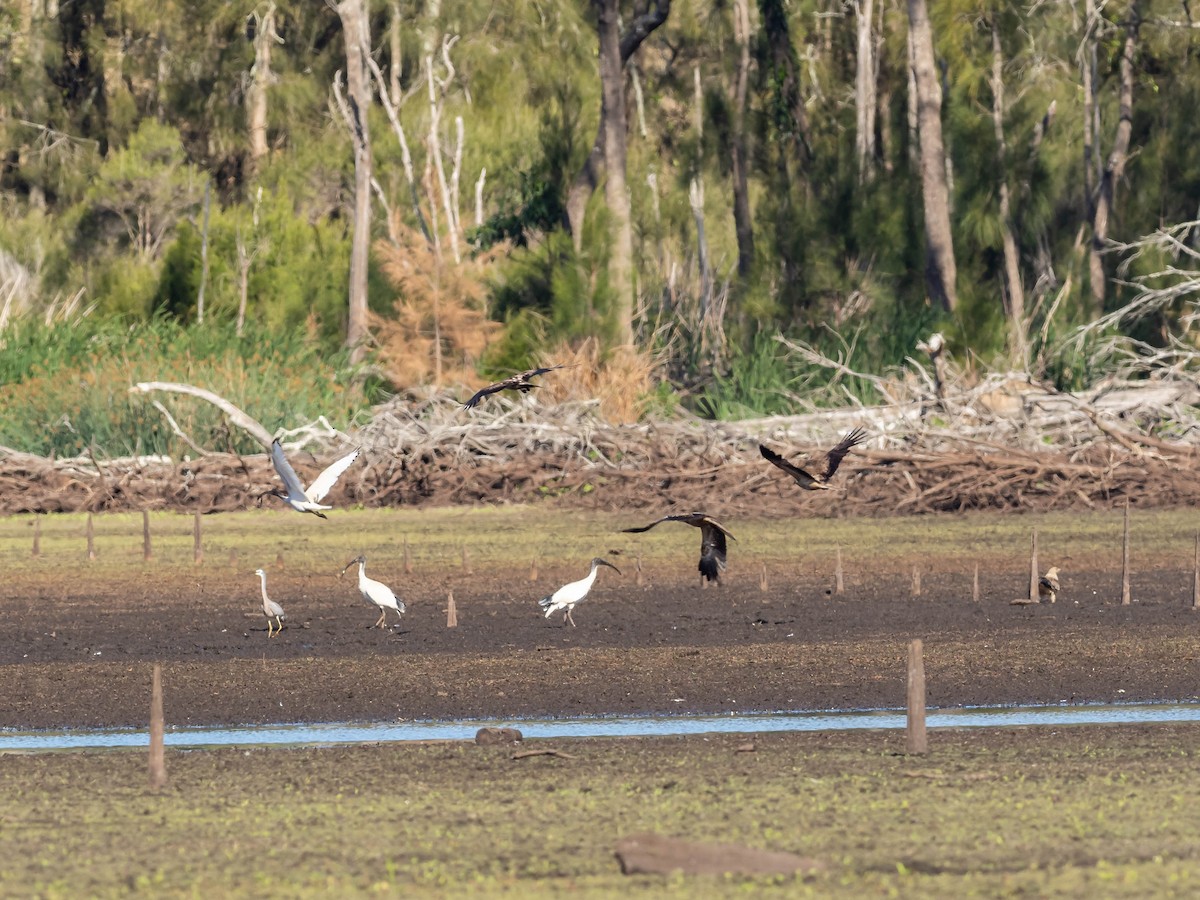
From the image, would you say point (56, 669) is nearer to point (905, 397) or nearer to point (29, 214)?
point (905, 397)

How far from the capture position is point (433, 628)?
14.7 m

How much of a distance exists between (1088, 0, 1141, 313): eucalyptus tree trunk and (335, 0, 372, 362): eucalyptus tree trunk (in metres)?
11.6

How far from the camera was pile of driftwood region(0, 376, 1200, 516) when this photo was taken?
22.2m

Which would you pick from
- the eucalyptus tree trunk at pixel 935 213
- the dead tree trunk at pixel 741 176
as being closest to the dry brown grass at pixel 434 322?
the dead tree trunk at pixel 741 176

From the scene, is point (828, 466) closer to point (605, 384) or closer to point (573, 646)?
point (573, 646)

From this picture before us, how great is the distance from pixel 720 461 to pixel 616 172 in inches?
390

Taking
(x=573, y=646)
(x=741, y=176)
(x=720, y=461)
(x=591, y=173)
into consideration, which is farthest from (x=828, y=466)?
(x=741, y=176)

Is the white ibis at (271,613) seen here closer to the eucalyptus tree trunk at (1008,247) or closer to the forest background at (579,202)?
the forest background at (579,202)

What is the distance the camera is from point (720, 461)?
75.0 ft

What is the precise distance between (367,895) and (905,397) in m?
18.5

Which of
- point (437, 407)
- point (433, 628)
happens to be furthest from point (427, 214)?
point (433, 628)

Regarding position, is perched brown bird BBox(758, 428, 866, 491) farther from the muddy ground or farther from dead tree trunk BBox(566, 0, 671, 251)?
dead tree trunk BBox(566, 0, 671, 251)

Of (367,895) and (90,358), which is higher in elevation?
(90,358)

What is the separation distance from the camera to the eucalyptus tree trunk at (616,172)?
96.5 feet
